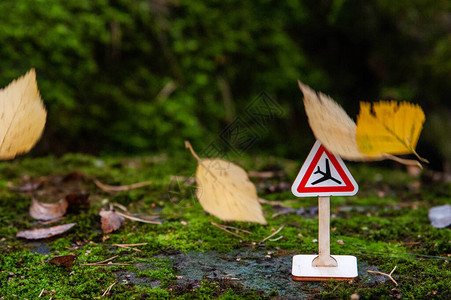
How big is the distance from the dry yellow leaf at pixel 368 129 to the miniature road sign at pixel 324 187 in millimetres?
187

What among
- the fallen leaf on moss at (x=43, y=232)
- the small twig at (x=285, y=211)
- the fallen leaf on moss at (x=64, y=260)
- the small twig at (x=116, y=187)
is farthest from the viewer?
the small twig at (x=116, y=187)

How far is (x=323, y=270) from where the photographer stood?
153 cm

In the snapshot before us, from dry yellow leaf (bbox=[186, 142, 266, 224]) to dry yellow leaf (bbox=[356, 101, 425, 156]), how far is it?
0.45m

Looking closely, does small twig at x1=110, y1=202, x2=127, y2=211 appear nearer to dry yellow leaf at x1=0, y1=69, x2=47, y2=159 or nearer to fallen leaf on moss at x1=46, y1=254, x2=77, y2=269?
fallen leaf on moss at x1=46, y1=254, x2=77, y2=269

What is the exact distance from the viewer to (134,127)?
361 cm

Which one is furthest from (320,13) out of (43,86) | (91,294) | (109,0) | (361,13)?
(91,294)

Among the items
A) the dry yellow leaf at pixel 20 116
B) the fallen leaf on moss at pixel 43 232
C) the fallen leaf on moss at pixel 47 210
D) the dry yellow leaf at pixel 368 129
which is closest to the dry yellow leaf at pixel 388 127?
the dry yellow leaf at pixel 368 129

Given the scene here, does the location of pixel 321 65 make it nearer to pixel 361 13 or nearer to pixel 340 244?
pixel 361 13

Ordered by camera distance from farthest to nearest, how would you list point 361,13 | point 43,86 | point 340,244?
1. point 361,13
2. point 43,86
3. point 340,244

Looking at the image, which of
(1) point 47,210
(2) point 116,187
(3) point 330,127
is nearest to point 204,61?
(2) point 116,187

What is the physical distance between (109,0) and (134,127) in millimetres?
1079

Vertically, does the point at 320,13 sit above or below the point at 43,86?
above

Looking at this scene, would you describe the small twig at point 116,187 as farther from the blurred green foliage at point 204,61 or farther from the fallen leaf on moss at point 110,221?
the blurred green foliage at point 204,61

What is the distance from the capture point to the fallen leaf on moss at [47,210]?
2.07 metres
